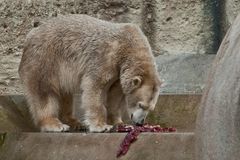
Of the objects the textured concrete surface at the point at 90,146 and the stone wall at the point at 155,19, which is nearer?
the textured concrete surface at the point at 90,146

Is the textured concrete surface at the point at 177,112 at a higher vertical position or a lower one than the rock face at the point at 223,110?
lower

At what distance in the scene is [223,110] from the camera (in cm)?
287

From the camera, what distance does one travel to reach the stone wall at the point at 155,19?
7785 mm

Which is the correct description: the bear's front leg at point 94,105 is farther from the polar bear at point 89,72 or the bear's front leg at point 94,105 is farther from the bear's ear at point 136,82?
the bear's ear at point 136,82

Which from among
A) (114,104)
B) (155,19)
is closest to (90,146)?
(114,104)

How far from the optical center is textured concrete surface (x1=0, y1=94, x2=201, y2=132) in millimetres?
6309

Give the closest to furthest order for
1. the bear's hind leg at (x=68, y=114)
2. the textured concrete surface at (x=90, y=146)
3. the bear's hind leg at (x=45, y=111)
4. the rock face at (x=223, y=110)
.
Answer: the rock face at (x=223, y=110), the textured concrete surface at (x=90, y=146), the bear's hind leg at (x=45, y=111), the bear's hind leg at (x=68, y=114)

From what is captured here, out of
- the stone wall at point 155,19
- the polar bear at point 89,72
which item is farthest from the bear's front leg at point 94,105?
the stone wall at point 155,19

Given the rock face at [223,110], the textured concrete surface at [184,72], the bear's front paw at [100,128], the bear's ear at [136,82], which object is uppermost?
the rock face at [223,110]

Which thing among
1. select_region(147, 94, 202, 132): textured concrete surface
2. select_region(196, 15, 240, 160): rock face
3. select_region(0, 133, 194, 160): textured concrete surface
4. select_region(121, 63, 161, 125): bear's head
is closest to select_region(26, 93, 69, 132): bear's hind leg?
select_region(0, 133, 194, 160): textured concrete surface

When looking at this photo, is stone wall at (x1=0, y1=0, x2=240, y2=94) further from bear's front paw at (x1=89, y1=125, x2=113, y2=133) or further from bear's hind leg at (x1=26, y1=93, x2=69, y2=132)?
bear's front paw at (x1=89, y1=125, x2=113, y2=133)

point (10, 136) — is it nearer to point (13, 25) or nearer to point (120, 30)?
point (120, 30)

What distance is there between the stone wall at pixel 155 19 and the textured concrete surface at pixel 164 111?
125cm

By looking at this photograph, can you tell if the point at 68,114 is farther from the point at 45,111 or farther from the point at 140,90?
the point at 140,90
